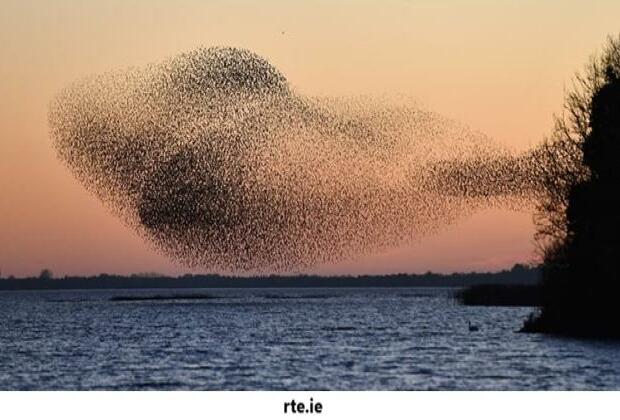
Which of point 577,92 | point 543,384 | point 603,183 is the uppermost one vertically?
point 577,92

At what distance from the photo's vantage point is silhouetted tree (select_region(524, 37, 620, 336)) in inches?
1603

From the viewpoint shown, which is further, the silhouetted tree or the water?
the silhouetted tree

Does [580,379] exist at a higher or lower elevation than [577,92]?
lower

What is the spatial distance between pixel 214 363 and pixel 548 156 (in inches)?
568

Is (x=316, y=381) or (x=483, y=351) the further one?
(x=483, y=351)

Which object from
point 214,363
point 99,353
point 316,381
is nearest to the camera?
point 316,381

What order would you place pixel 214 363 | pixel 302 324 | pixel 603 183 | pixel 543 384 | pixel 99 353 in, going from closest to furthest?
1. pixel 543 384
2. pixel 214 363
3. pixel 603 183
4. pixel 99 353
5. pixel 302 324

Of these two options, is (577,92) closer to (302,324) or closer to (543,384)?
(543,384)

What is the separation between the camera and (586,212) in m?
41.8

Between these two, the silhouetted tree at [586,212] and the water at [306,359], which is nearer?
the water at [306,359]

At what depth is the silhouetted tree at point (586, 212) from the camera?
40.7 m

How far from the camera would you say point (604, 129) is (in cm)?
4212

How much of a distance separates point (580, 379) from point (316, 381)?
6338 millimetres
